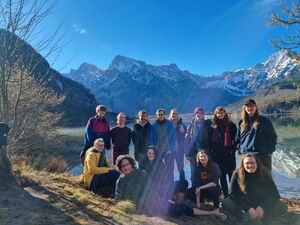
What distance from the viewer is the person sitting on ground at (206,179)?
754 cm

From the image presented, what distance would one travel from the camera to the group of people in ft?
21.1

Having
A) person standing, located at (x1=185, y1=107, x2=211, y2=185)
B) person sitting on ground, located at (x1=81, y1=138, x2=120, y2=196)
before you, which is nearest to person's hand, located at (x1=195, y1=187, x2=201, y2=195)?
person standing, located at (x1=185, y1=107, x2=211, y2=185)

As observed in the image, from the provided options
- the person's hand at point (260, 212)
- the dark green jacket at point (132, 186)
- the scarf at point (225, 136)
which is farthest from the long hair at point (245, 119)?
the dark green jacket at point (132, 186)

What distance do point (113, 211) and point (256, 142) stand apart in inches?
132

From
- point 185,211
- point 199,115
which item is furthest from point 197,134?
point 185,211

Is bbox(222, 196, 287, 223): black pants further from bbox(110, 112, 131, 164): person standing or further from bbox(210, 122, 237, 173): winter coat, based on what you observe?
bbox(110, 112, 131, 164): person standing

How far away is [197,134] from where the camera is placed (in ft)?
27.3

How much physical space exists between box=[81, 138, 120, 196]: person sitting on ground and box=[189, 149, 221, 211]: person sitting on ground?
1.97 m

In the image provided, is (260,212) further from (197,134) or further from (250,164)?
(197,134)

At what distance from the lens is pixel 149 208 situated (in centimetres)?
651

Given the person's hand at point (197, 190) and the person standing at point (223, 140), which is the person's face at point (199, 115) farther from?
the person's hand at point (197, 190)

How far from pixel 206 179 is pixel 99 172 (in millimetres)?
2567

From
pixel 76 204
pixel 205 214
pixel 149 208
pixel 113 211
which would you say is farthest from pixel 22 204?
pixel 205 214

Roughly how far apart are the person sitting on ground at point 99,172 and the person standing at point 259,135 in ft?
10.6
